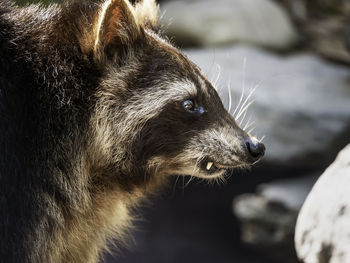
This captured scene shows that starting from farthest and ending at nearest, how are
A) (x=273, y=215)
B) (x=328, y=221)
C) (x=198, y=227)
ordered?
1. (x=198, y=227)
2. (x=273, y=215)
3. (x=328, y=221)

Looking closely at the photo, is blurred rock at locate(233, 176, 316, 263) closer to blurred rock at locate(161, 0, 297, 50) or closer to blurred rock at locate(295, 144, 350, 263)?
blurred rock at locate(161, 0, 297, 50)

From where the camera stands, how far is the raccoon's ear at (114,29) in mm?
2287

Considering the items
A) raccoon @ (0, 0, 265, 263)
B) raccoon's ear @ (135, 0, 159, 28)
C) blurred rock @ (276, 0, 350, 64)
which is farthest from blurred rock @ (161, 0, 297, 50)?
raccoon @ (0, 0, 265, 263)

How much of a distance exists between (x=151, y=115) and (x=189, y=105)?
16cm

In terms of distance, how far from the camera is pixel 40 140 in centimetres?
224

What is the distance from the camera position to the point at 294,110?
4.77 metres

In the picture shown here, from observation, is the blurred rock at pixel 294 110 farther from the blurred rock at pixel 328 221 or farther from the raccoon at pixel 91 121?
the blurred rock at pixel 328 221

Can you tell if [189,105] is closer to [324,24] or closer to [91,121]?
[91,121]

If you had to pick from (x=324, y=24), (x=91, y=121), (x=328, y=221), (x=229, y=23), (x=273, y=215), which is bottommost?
(x=273, y=215)

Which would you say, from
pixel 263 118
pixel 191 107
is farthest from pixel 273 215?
pixel 191 107

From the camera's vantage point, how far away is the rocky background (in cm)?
473

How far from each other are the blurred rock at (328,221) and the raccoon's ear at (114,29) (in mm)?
915

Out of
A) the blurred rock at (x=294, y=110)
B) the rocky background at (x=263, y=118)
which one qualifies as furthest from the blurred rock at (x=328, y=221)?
the blurred rock at (x=294, y=110)

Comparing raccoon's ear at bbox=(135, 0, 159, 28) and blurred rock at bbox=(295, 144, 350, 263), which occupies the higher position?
Result: raccoon's ear at bbox=(135, 0, 159, 28)
